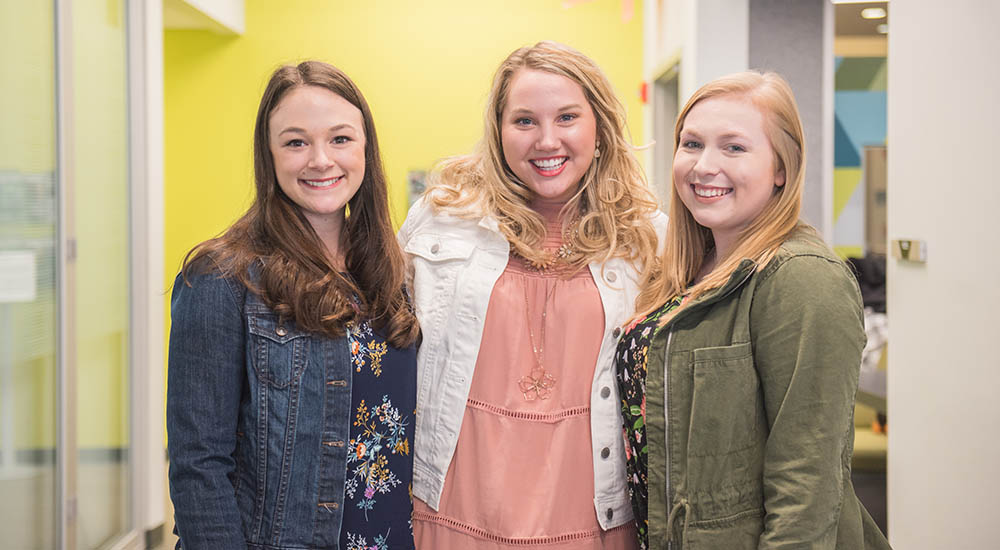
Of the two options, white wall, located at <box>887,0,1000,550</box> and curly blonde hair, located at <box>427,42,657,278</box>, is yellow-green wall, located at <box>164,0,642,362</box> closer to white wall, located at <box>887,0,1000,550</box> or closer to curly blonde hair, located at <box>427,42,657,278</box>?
white wall, located at <box>887,0,1000,550</box>

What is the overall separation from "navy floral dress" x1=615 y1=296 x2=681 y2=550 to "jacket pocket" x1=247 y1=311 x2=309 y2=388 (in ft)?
2.11

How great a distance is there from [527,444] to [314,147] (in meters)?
0.76

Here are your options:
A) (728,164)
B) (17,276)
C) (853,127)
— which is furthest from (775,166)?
(853,127)

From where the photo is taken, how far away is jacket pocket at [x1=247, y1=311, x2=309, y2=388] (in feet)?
4.80

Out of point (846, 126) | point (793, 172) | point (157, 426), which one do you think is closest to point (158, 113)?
point (157, 426)

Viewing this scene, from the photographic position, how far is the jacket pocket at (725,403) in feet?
4.71

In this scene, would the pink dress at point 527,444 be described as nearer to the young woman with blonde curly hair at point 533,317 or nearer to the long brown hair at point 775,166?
the young woman with blonde curly hair at point 533,317

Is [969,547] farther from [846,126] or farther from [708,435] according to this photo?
[846,126]

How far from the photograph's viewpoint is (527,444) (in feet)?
5.87

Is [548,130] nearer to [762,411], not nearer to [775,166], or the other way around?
[775,166]

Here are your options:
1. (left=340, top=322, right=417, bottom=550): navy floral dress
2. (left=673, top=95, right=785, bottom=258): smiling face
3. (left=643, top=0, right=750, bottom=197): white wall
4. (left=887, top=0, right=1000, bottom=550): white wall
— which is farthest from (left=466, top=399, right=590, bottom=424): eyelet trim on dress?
(left=643, top=0, right=750, bottom=197): white wall

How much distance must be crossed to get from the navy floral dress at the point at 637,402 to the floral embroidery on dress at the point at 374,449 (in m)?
0.46

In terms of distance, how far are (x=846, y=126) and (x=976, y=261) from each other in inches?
207

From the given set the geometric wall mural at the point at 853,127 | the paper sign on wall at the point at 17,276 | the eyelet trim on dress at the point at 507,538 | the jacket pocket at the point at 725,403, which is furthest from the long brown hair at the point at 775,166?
the geometric wall mural at the point at 853,127
